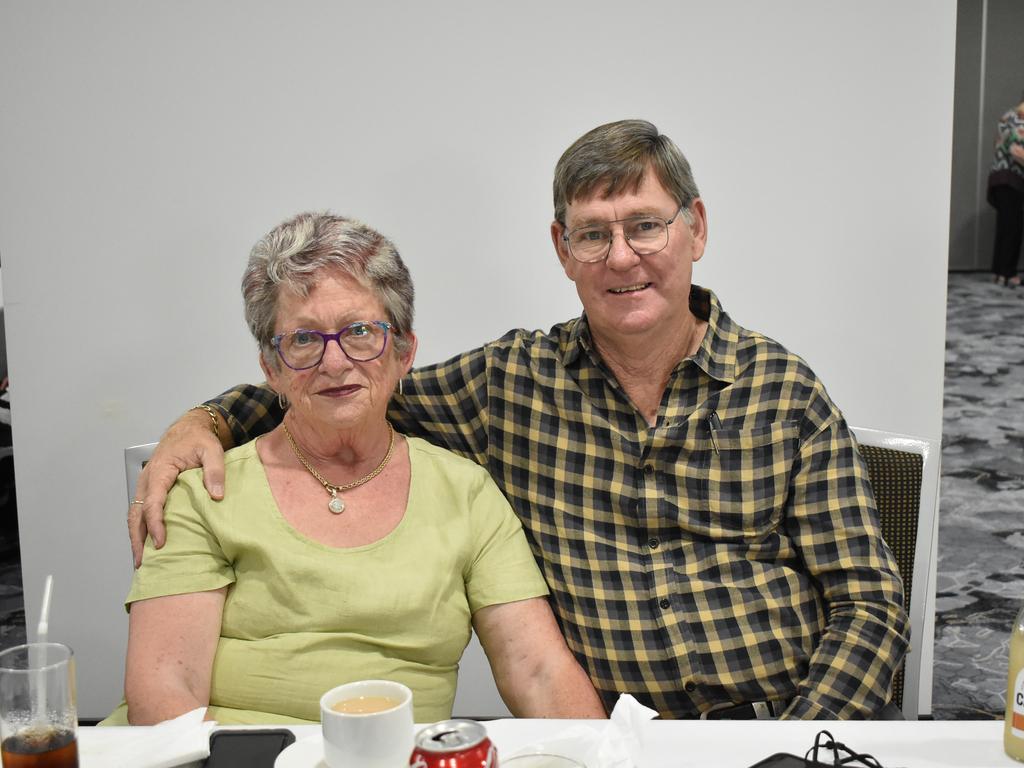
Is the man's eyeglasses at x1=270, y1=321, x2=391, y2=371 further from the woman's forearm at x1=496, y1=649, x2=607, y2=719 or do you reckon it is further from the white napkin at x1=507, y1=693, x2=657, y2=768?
the white napkin at x1=507, y1=693, x2=657, y2=768

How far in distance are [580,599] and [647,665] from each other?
16 cm

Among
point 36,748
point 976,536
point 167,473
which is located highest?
point 167,473

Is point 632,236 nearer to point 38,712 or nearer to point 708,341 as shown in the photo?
point 708,341

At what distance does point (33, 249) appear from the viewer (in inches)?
105

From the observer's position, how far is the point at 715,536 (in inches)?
71.5

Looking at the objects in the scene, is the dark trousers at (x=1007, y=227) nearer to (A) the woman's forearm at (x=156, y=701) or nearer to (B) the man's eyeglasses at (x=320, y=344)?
(B) the man's eyeglasses at (x=320, y=344)

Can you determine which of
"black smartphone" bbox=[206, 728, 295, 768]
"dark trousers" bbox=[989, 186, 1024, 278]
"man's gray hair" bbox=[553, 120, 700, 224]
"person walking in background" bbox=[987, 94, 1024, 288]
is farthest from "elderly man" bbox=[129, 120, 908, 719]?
"dark trousers" bbox=[989, 186, 1024, 278]

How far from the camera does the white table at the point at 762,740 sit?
1230 mm

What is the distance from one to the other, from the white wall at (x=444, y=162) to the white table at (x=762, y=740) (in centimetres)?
150

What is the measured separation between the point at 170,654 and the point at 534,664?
559 millimetres

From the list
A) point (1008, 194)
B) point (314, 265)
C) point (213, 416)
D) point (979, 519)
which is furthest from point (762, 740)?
point (1008, 194)

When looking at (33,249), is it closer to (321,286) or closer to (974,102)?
(321,286)

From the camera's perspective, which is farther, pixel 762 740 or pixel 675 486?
pixel 675 486

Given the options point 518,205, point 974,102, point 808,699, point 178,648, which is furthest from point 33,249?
point 974,102
